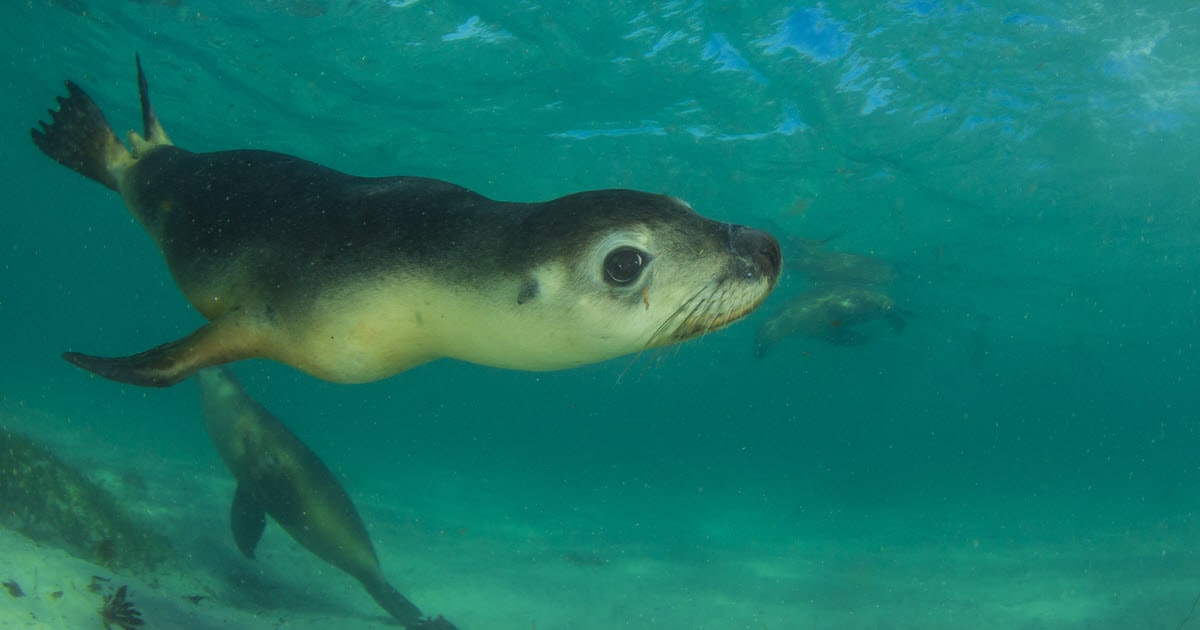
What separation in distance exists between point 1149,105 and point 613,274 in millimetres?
13585

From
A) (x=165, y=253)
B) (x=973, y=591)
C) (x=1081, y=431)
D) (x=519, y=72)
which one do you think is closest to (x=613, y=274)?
(x=165, y=253)

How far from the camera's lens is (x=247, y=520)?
6.26m

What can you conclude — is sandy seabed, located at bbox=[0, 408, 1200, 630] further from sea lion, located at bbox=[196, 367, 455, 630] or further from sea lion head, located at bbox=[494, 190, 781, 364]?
sea lion head, located at bbox=[494, 190, 781, 364]

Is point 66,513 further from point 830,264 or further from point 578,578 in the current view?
point 830,264

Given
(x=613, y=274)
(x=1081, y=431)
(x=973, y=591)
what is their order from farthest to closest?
(x=1081, y=431), (x=973, y=591), (x=613, y=274)

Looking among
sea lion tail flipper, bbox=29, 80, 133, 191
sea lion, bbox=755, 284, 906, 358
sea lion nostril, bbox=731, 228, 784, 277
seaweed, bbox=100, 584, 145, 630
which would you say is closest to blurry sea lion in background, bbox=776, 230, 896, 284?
sea lion, bbox=755, 284, 906, 358

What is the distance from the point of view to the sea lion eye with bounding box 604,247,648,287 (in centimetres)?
198

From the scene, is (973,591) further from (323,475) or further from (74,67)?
(74,67)

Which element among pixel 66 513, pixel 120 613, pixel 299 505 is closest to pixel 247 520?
pixel 299 505

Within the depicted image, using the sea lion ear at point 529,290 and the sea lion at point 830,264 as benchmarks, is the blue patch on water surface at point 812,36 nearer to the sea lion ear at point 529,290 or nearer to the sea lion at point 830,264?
the sea lion at point 830,264

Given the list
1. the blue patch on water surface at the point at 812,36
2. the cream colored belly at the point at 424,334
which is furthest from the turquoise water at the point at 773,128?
the cream colored belly at the point at 424,334

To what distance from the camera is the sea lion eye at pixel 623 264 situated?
1.98 m

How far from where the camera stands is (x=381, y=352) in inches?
91.4

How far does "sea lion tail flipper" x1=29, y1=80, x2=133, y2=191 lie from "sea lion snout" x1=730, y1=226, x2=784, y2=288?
10.7ft
